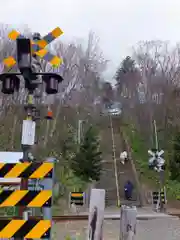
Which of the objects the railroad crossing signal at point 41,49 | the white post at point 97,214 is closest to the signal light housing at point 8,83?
the railroad crossing signal at point 41,49

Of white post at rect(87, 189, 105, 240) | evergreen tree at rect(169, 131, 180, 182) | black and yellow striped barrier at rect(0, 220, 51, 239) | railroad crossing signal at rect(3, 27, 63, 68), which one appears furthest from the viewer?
evergreen tree at rect(169, 131, 180, 182)

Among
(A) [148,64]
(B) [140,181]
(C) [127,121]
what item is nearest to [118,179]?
(B) [140,181]

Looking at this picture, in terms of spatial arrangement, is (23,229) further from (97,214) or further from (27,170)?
(97,214)

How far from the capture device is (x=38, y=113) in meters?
5.90

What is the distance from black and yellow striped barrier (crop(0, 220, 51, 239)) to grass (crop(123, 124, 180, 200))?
22321mm

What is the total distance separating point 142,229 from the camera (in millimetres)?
14328

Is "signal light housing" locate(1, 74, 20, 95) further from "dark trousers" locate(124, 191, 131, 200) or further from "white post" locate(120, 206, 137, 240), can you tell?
"dark trousers" locate(124, 191, 131, 200)

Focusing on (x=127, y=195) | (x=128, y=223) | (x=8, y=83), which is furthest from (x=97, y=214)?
(x=127, y=195)

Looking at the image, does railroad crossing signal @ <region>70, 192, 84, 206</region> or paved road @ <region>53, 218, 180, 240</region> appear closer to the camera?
paved road @ <region>53, 218, 180, 240</region>

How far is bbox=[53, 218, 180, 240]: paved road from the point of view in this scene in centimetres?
1252

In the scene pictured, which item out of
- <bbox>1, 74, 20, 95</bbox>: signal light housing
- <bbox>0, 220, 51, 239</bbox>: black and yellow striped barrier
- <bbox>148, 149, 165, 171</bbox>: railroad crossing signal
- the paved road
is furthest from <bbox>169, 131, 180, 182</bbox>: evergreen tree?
<bbox>0, 220, 51, 239</bbox>: black and yellow striped barrier

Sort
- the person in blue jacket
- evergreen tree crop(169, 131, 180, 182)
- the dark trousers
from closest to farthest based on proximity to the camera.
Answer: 1. the person in blue jacket
2. the dark trousers
3. evergreen tree crop(169, 131, 180, 182)

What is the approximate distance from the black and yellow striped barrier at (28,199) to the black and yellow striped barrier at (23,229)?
221mm

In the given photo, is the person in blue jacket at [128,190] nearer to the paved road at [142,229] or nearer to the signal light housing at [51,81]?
the paved road at [142,229]
